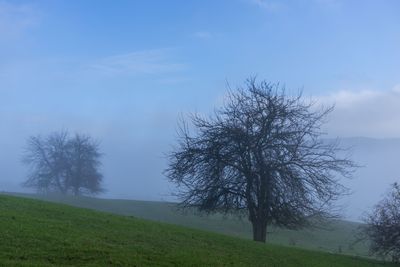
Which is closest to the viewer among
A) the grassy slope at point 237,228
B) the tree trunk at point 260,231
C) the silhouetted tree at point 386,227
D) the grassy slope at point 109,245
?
the grassy slope at point 109,245

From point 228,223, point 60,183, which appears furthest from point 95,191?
point 228,223

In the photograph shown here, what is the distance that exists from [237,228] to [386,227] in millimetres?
21209

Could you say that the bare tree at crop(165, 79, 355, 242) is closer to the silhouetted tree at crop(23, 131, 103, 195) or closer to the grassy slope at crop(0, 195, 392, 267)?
the grassy slope at crop(0, 195, 392, 267)

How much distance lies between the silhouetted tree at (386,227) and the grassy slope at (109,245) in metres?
3.92

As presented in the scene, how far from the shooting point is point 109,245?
1189 cm

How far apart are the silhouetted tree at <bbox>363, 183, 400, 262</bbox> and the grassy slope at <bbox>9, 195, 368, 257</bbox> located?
909 cm

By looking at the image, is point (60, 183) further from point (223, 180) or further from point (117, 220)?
point (117, 220)

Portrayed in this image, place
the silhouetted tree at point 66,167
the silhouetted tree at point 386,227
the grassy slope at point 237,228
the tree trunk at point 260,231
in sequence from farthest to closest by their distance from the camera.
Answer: the silhouetted tree at point 66,167 → the grassy slope at point 237,228 → the tree trunk at point 260,231 → the silhouetted tree at point 386,227

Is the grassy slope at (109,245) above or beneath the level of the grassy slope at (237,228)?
beneath

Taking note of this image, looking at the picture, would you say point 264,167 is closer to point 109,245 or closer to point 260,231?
point 260,231

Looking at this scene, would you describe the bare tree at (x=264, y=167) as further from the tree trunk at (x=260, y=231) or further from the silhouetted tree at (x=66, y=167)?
the silhouetted tree at (x=66, y=167)

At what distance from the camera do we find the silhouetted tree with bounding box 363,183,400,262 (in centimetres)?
2134

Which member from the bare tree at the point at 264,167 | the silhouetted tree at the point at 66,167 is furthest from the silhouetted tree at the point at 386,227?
the silhouetted tree at the point at 66,167

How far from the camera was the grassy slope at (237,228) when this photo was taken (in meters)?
36.4
